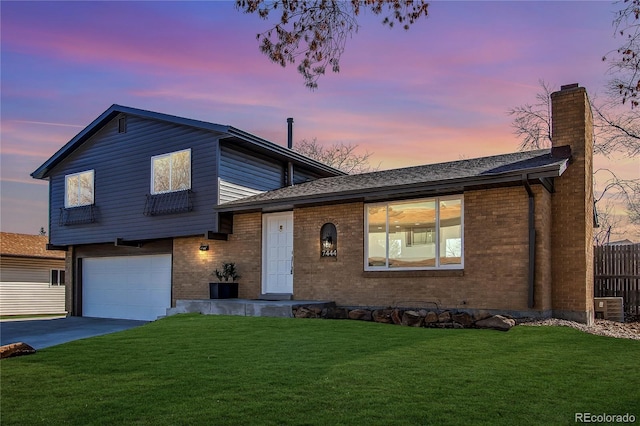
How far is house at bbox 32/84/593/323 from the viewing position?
37.2ft

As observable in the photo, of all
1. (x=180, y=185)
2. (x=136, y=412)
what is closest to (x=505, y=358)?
(x=136, y=412)

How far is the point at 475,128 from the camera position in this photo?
18422 mm

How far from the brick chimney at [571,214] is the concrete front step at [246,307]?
17.6 feet

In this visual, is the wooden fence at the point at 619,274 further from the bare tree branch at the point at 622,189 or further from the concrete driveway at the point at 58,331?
the concrete driveway at the point at 58,331

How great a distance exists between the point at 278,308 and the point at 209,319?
1603 mm

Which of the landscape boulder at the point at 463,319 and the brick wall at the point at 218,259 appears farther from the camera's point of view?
the brick wall at the point at 218,259

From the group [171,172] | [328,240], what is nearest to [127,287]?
[171,172]

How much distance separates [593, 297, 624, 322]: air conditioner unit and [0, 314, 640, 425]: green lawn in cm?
495

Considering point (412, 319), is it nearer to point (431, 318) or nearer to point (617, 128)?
point (431, 318)

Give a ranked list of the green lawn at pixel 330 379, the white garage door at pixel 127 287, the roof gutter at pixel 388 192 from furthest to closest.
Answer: the white garage door at pixel 127 287, the roof gutter at pixel 388 192, the green lawn at pixel 330 379

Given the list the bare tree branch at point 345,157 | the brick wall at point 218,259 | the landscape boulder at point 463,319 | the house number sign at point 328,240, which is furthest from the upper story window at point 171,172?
the bare tree branch at point 345,157


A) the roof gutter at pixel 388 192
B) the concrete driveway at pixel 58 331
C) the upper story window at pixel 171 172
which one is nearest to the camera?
the roof gutter at pixel 388 192

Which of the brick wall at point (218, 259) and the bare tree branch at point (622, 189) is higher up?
the bare tree branch at point (622, 189)

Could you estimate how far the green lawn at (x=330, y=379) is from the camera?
5070 millimetres
